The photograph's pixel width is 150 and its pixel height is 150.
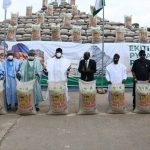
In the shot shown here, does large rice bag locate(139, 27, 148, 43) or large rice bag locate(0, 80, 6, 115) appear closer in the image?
large rice bag locate(0, 80, 6, 115)

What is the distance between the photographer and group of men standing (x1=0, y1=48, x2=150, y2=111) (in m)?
12.3

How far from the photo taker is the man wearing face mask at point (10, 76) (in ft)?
40.9

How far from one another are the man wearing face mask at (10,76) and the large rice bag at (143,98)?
117 inches

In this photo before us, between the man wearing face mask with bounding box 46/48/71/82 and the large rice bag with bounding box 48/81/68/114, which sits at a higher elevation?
the man wearing face mask with bounding box 46/48/71/82

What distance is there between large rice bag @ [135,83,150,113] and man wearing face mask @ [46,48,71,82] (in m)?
1.89

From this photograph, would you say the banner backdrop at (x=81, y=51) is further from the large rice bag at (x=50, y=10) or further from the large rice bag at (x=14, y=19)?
the large rice bag at (x=50, y=10)

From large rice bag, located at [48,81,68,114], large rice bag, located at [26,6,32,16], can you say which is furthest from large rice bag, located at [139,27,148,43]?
large rice bag, located at [26,6,32,16]

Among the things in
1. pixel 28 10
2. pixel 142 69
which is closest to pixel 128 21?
pixel 28 10

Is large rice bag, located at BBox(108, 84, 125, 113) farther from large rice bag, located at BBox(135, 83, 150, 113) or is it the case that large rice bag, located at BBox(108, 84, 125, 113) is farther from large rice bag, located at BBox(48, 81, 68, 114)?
large rice bag, located at BBox(48, 81, 68, 114)

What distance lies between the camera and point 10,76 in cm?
1261

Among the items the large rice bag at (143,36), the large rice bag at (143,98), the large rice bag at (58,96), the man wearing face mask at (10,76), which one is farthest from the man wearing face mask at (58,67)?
the large rice bag at (143,36)

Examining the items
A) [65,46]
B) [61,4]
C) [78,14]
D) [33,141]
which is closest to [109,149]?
[33,141]

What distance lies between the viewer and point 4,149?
25.5ft

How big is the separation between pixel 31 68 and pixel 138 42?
29.0 feet
